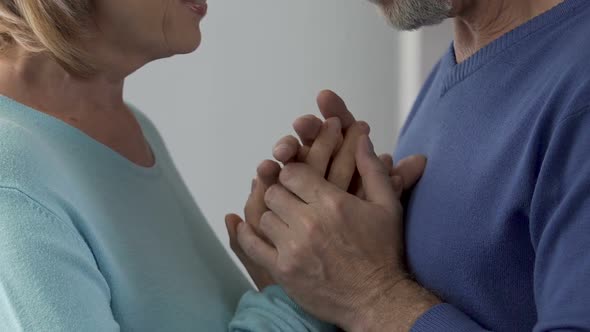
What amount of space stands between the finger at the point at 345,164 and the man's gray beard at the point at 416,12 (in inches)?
8.6

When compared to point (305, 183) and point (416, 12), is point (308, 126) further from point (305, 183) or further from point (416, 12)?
point (416, 12)

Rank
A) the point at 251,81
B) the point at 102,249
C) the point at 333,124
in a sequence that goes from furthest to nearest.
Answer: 1. the point at 251,81
2. the point at 333,124
3. the point at 102,249

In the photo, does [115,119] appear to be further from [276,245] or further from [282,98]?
[282,98]

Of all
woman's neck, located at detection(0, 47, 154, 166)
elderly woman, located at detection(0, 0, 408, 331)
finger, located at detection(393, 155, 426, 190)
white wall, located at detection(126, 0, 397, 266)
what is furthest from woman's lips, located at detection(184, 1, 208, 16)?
white wall, located at detection(126, 0, 397, 266)

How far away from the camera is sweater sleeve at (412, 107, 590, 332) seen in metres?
0.72

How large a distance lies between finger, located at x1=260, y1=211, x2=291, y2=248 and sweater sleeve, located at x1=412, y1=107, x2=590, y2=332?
329 millimetres

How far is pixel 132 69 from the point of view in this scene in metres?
1.00

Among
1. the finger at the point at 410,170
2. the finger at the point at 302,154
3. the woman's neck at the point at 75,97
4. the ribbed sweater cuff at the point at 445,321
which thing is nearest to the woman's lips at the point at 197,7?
the woman's neck at the point at 75,97

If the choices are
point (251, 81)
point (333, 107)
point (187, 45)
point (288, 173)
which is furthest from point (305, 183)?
point (251, 81)

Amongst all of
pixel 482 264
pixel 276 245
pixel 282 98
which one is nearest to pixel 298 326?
pixel 276 245

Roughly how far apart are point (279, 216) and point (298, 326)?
0.15 meters

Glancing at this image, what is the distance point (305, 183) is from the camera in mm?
1006

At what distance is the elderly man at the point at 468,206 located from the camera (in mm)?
764

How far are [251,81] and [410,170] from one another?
1154 millimetres
